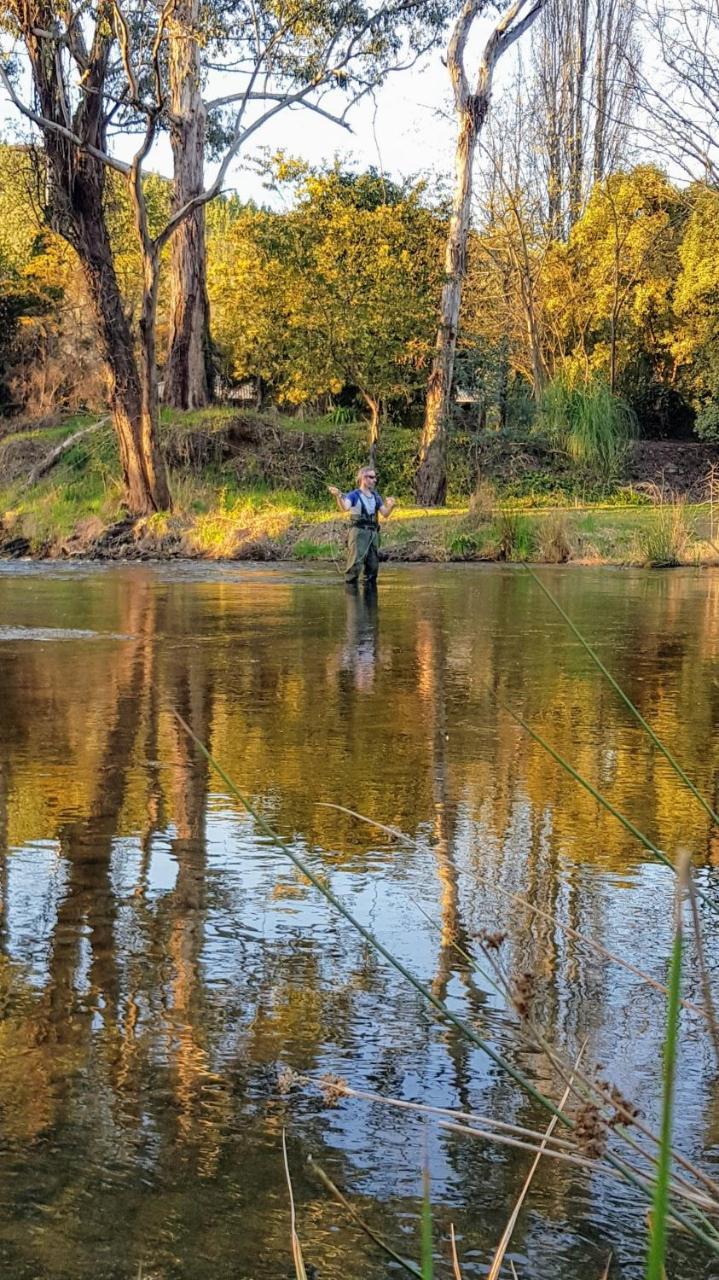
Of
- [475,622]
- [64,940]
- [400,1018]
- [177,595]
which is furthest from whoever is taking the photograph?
[177,595]

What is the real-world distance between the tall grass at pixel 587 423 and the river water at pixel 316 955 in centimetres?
2427

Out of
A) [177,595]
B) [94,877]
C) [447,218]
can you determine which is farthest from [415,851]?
[447,218]

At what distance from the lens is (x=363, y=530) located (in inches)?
812

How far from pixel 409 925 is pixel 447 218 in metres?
33.2

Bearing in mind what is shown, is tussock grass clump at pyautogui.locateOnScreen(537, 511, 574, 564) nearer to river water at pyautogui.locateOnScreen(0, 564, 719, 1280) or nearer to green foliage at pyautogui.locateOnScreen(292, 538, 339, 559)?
green foliage at pyautogui.locateOnScreen(292, 538, 339, 559)

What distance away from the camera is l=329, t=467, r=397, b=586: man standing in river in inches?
803

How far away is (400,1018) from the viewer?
14.0 ft

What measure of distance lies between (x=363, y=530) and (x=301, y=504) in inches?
484

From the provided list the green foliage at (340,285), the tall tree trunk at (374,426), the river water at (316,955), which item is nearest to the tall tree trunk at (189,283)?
the green foliage at (340,285)

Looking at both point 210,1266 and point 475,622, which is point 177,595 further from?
point 210,1266

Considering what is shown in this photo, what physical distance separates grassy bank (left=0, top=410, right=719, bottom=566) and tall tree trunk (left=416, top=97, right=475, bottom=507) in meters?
0.63

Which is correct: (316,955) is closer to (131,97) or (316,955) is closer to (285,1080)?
(285,1080)

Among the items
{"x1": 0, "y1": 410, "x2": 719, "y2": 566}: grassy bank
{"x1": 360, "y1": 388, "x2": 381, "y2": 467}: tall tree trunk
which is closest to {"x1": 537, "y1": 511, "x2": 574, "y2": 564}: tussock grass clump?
{"x1": 0, "y1": 410, "x2": 719, "y2": 566}: grassy bank

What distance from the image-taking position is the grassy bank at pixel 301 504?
85.4 feet
